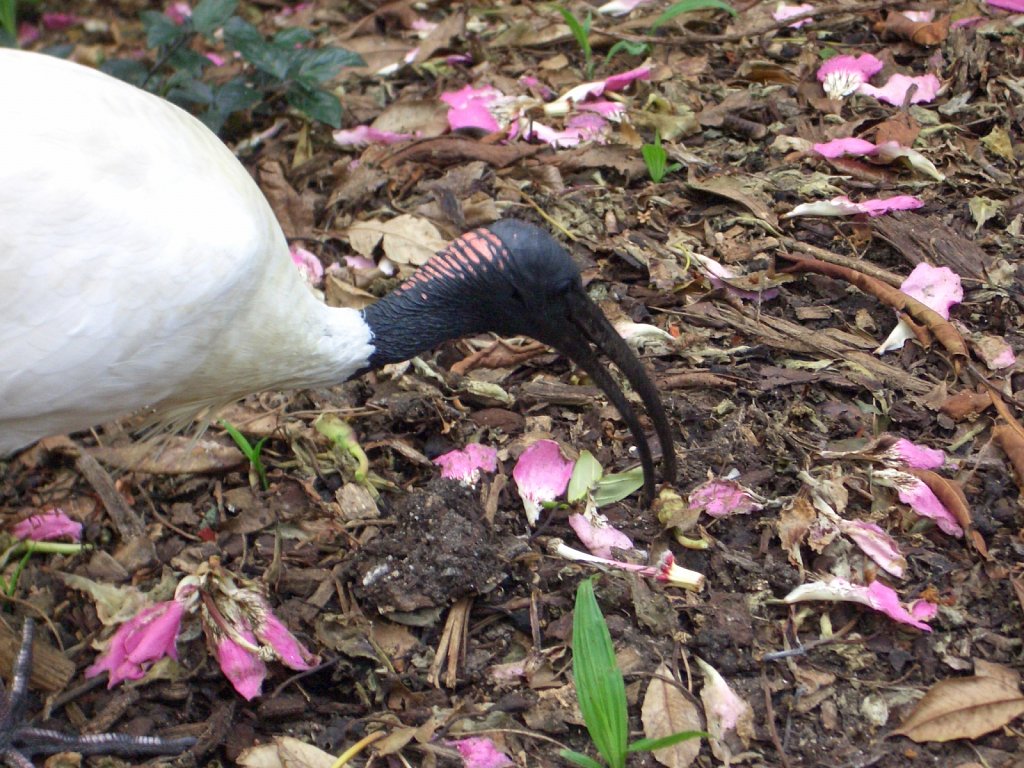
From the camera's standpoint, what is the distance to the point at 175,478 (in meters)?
3.59

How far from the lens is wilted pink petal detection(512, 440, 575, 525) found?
3137mm

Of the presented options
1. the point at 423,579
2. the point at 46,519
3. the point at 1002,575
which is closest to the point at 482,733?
the point at 423,579

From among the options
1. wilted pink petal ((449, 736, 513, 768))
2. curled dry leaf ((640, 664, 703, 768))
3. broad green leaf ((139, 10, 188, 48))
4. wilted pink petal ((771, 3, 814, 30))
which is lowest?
wilted pink petal ((449, 736, 513, 768))

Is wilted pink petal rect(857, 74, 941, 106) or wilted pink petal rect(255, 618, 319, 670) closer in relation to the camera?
wilted pink petal rect(255, 618, 319, 670)

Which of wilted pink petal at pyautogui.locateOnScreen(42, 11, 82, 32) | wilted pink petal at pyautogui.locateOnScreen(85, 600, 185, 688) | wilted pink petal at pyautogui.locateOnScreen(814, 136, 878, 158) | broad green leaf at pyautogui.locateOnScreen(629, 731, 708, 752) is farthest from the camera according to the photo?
wilted pink petal at pyautogui.locateOnScreen(42, 11, 82, 32)

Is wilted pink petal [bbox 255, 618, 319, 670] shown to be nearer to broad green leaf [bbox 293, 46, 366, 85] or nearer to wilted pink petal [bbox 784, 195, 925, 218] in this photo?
wilted pink petal [bbox 784, 195, 925, 218]

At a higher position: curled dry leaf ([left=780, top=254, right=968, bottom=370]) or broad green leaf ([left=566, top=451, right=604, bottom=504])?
curled dry leaf ([left=780, top=254, right=968, bottom=370])

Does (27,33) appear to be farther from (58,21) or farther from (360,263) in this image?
(360,263)

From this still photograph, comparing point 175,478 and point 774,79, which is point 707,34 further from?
point 175,478

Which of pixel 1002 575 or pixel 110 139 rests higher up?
pixel 110 139

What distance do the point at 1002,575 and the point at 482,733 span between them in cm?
136

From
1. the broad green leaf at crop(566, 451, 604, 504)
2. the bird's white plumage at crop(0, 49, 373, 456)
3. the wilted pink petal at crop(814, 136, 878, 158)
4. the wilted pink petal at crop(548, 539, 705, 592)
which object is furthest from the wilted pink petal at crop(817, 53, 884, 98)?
the bird's white plumage at crop(0, 49, 373, 456)

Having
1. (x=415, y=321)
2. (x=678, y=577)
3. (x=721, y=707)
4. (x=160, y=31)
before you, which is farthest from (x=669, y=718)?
(x=160, y=31)

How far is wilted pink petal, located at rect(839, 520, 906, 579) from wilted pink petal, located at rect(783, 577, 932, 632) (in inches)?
2.7
